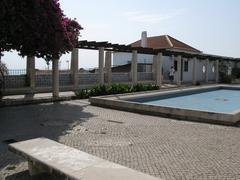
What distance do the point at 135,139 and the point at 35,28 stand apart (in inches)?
234

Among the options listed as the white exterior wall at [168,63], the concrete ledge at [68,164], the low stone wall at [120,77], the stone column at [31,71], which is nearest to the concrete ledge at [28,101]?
the stone column at [31,71]

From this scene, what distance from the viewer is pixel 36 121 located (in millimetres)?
10172

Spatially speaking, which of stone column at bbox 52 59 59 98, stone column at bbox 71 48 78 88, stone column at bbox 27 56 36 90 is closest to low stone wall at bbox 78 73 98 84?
stone column at bbox 71 48 78 88

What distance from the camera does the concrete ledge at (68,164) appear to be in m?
4.27

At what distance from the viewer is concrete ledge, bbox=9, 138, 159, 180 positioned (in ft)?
14.0

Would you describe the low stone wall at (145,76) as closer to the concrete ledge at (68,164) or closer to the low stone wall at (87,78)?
the low stone wall at (87,78)

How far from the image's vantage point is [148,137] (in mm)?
8359

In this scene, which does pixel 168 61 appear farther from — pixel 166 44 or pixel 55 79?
pixel 55 79

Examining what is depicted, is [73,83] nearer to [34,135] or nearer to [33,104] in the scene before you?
[33,104]

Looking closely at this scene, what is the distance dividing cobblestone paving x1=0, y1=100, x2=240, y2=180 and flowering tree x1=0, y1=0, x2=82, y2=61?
2.51 meters

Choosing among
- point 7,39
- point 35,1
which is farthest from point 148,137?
point 7,39

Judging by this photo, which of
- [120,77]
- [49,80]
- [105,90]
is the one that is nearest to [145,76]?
[120,77]

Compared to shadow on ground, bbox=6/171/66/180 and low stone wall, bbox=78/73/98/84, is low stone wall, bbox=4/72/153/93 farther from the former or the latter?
shadow on ground, bbox=6/171/66/180

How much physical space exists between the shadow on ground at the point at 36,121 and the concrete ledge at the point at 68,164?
0.93m
